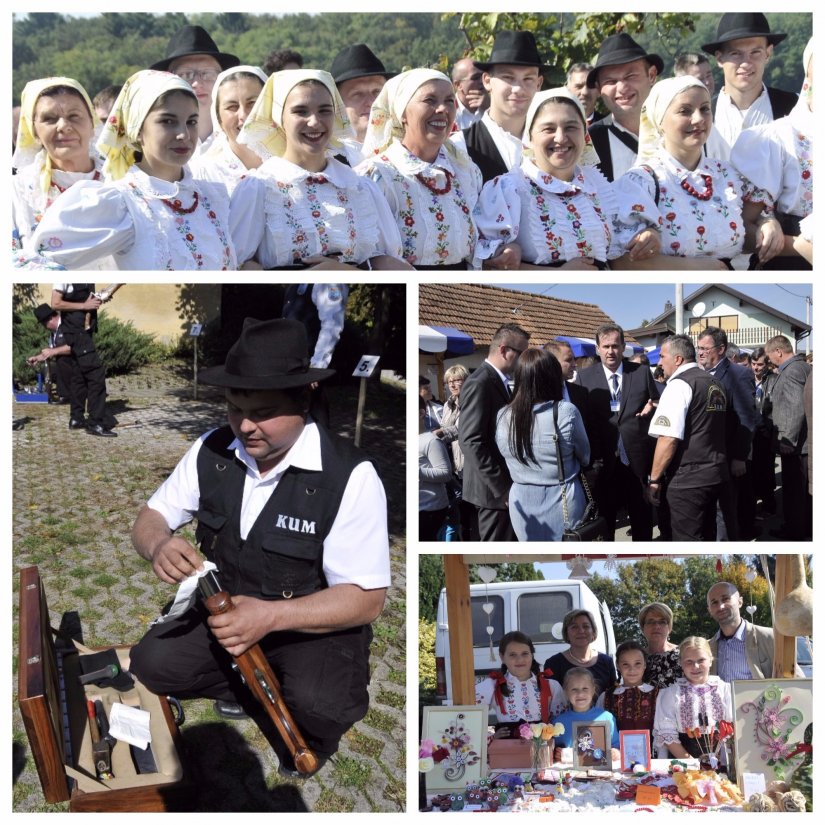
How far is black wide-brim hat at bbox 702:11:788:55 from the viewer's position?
4.66 meters

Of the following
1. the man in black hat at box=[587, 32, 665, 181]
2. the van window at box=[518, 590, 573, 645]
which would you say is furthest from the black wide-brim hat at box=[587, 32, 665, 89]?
the van window at box=[518, 590, 573, 645]

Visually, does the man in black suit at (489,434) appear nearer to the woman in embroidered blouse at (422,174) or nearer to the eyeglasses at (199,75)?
the woman in embroidered blouse at (422,174)

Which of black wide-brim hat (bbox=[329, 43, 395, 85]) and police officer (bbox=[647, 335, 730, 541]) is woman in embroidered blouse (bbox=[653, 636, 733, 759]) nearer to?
police officer (bbox=[647, 335, 730, 541])

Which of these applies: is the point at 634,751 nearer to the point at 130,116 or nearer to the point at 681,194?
the point at 681,194

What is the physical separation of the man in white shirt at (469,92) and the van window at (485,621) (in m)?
2.58

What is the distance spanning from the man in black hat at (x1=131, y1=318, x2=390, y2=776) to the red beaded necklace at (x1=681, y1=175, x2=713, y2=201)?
1.87 m

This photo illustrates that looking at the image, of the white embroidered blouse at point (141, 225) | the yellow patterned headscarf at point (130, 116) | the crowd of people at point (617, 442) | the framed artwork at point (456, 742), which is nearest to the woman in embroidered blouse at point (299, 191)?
the white embroidered blouse at point (141, 225)

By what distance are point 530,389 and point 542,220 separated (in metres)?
0.83

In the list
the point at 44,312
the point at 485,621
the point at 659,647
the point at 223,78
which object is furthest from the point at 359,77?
the point at 659,647

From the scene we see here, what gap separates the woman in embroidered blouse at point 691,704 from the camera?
13.5 feet

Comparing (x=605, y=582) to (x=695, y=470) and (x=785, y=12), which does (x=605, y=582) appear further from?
(x=785, y=12)

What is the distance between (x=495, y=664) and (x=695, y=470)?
1160mm

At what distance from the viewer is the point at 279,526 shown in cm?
362
